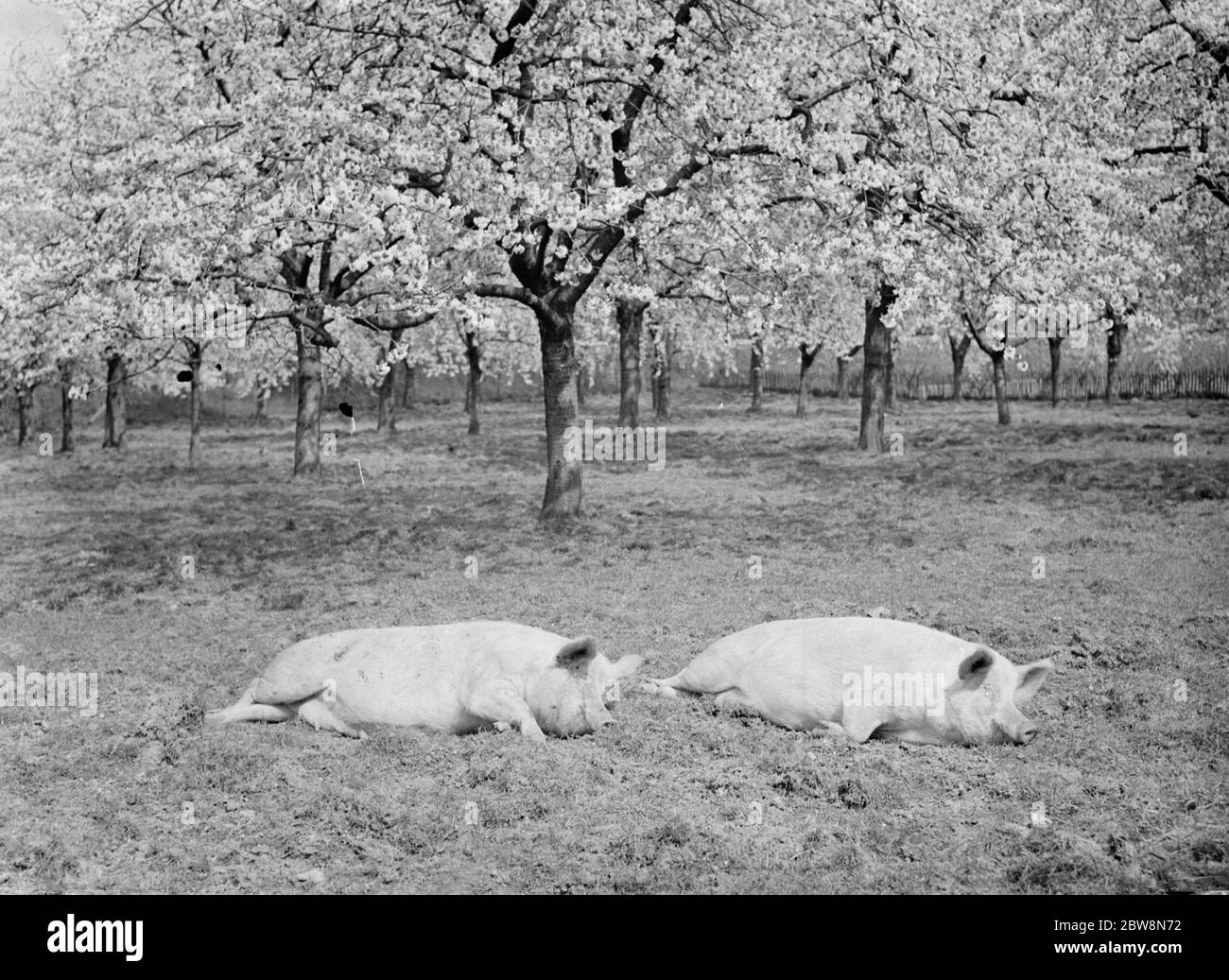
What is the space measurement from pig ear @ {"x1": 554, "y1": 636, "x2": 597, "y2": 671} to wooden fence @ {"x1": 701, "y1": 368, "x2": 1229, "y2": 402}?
49702 mm

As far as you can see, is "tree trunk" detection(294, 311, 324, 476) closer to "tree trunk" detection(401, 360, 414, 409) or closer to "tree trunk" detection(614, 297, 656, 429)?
"tree trunk" detection(614, 297, 656, 429)

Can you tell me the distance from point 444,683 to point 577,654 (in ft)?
4.03

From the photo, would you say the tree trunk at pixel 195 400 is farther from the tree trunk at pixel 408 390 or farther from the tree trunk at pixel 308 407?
the tree trunk at pixel 408 390

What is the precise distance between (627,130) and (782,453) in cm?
1552

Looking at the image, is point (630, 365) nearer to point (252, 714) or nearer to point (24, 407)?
point (24, 407)

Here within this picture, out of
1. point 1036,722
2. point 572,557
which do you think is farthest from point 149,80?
point 1036,722

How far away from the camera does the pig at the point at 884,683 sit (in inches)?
378

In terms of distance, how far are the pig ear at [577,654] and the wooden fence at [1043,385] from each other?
49.7 m

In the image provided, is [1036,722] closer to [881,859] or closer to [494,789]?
[881,859]

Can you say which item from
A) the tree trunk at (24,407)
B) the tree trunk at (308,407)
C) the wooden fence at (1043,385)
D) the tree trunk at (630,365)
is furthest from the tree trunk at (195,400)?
the wooden fence at (1043,385)

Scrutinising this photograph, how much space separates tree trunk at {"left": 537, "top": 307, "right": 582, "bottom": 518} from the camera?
22234mm

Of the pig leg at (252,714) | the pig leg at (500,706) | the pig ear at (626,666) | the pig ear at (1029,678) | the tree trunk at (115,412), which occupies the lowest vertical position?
the pig leg at (252,714)

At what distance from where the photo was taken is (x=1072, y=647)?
1250 centimetres

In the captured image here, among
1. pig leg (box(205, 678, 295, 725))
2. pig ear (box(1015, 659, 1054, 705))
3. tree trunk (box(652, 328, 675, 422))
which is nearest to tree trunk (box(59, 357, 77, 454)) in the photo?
tree trunk (box(652, 328, 675, 422))
